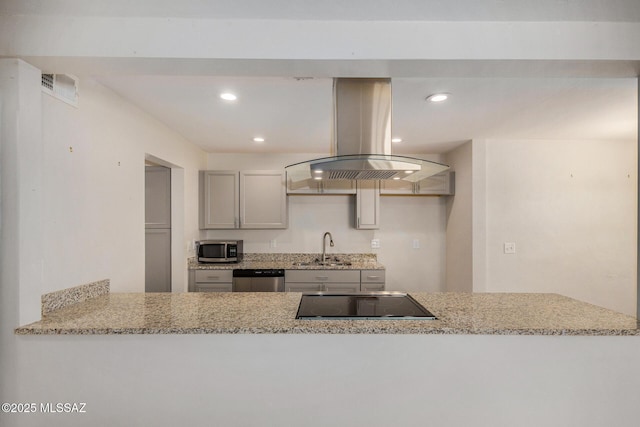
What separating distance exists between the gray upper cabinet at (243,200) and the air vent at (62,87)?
1986 millimetres

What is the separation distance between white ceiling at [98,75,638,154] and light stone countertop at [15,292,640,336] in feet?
4.57

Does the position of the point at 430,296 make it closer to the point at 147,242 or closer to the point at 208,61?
the point at 208,61

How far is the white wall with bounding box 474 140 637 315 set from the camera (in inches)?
130

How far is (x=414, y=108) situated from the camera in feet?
7.77

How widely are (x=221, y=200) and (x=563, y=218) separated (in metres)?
4.06

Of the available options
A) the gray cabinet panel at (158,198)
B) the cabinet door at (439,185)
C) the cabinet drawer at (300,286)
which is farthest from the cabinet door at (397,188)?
the gray cabinet panel at (158,198)

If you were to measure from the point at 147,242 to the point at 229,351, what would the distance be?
8.14 feet

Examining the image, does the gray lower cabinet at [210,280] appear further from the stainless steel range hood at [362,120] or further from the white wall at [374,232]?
the stainless steel range hood at [362,120]

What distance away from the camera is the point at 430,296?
189 centimetres

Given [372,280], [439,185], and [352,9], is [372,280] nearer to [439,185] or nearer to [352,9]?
[439,185]

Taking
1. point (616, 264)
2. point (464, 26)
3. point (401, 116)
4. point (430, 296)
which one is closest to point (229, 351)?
point (430, 296)

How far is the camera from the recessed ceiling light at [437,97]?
6.88 feet

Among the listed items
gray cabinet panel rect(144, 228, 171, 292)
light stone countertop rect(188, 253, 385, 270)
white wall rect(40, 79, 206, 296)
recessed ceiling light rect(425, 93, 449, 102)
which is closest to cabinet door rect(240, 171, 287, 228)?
light stone countertop rect(188, 253, 385, 270)

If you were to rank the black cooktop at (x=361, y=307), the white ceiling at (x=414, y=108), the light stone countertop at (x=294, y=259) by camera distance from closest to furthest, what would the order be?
the black cooktop at (x=361, y=307) < the white ceiling at (x=414, y=108) < the light stone countertop at (x=294, y=259)
